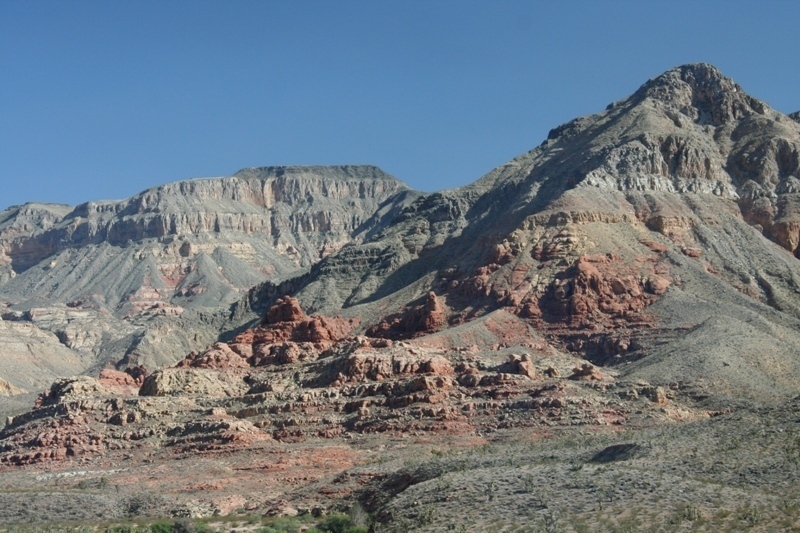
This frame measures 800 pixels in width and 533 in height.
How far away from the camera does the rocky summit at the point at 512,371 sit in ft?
156

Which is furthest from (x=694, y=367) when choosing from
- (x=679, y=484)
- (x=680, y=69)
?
(x=680, y=69)

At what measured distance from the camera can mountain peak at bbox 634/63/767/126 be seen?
506 feet

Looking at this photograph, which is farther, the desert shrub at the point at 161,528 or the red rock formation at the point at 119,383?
the red rock formation at the point at 119,383

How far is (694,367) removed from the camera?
274 ft

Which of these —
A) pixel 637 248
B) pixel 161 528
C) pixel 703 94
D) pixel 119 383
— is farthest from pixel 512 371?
pixel 703 94

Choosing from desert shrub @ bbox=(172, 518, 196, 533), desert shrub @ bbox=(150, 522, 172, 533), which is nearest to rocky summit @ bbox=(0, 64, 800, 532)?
desert shrub @ bbox=(150, 522, 172, 533)

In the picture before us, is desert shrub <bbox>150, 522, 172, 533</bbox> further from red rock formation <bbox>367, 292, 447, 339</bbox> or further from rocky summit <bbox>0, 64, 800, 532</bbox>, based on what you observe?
red rock formation <bbox>367, 292, 447, 339</bbox>

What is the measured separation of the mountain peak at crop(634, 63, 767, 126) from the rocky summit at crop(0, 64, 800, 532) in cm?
41

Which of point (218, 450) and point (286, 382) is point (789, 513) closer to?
point (218, 450)

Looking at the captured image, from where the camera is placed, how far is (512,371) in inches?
3132

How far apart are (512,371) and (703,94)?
91.3 metres

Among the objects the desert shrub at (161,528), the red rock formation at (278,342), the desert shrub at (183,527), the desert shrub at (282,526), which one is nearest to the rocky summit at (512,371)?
the red rock formation at (278,342)

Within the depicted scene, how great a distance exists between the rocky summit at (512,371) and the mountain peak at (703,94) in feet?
1.34

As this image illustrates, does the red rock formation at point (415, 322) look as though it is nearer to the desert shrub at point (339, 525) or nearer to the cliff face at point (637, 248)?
the cliff face at point (637, 248)
